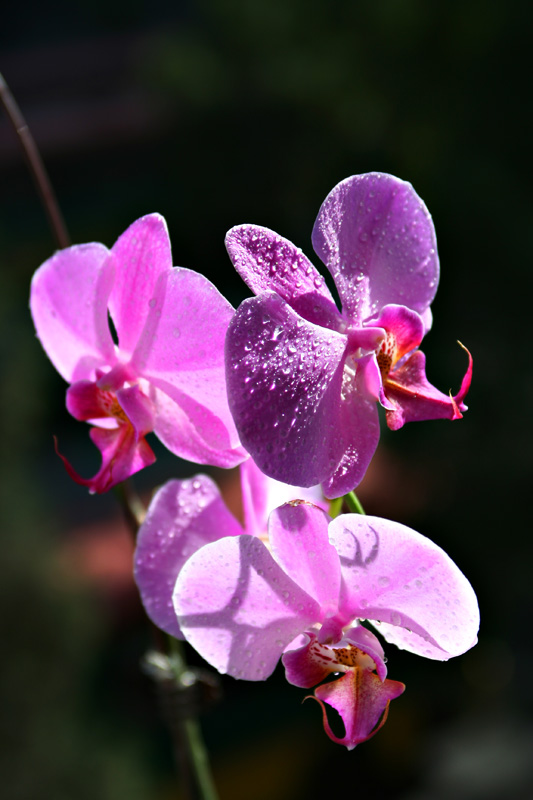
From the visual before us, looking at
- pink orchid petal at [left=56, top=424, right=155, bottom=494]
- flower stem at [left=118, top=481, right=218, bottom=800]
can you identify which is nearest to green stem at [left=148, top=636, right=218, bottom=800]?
flower stem at [left=118, top=481, right=218, bottom=800]

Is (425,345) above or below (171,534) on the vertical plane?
below

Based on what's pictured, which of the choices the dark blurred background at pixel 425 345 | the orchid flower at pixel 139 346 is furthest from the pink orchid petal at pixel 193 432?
the dark blurred background at pixel 425 345

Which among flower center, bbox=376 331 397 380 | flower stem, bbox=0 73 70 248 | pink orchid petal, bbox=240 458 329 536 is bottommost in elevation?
pink orchid petal, bbox=240 458 329 536

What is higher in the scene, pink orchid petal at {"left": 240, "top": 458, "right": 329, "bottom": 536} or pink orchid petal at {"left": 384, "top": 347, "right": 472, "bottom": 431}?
pink orchid petal at {"left": 384, "top": 347, "right": 472, "bottom": 431}

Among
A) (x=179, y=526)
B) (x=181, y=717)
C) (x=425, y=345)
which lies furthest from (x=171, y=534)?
(x=425, y=345)

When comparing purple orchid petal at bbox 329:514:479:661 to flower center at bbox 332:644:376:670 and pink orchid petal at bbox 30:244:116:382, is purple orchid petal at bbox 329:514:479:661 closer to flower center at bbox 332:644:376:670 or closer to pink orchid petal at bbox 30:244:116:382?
flower center at bbox 332:644:376:670

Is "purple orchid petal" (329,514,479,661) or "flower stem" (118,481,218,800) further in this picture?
"flower stem" (118,481,218,800)

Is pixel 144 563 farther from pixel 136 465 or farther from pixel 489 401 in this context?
pixel 489 401

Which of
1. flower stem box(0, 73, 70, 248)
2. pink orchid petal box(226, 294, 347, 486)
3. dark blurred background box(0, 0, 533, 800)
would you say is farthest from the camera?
dark blurred background box(0, 0, 533, 800)

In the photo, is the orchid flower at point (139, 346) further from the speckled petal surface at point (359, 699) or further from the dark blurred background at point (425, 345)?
the dark blurred background at point (425, 345)

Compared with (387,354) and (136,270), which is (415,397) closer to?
(387,354)
